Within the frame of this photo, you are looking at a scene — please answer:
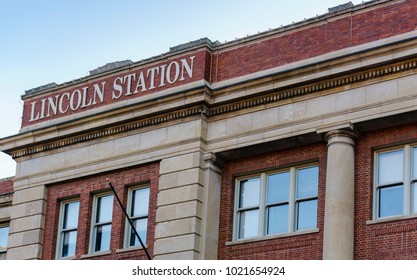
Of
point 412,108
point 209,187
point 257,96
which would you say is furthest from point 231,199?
point 412,108

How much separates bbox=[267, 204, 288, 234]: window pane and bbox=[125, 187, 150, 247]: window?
12.3 feet

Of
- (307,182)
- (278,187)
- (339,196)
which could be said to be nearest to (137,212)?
(278,187)

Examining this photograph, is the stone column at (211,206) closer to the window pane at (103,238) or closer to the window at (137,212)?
the window at (137,212)

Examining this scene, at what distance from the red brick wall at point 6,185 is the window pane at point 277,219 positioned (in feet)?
36.1

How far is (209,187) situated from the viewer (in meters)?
30.0

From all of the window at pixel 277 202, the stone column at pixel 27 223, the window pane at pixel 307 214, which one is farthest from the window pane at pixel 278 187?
the stone column at pixel 27 223

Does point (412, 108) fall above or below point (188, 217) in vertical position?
above

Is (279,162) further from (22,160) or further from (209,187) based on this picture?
(22,160)

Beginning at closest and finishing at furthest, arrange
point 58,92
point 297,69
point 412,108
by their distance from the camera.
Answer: point 412,108, point 297,69, point 58,92

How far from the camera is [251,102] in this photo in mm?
29781

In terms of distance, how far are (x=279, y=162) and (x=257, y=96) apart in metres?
1.86

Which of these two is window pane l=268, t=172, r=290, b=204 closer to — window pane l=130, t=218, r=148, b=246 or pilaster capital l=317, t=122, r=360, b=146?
pilaster capital l=317, t=122, r=360, b=146

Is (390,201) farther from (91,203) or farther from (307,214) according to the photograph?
(91,203)

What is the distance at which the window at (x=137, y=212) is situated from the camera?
102ft
